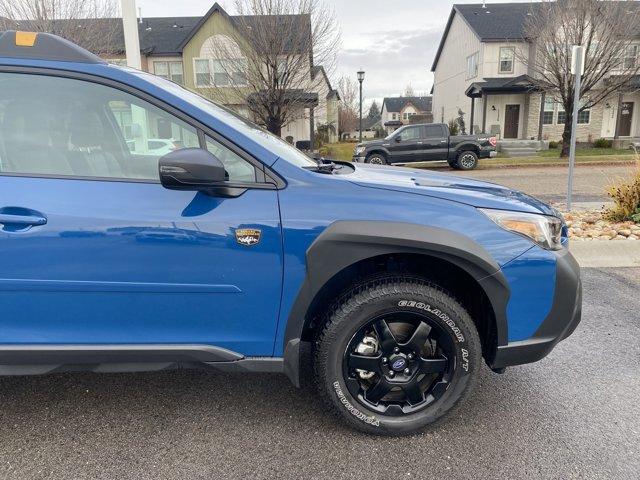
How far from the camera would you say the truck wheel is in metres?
2.27

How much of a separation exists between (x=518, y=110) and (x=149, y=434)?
29642 millimetres

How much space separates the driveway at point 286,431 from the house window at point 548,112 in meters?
27.5

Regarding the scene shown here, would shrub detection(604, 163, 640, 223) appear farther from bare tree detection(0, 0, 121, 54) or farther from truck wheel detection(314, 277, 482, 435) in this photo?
bare tree detection(0, 0, 121, 54)

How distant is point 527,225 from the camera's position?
91.2 inches

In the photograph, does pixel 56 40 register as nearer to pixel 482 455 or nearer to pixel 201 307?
pixel 201 307

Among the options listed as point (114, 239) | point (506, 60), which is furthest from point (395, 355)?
point (506, 60)

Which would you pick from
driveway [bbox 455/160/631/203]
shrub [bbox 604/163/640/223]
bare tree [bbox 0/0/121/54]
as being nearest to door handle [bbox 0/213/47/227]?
shrub [bbox 604/163/640/223]

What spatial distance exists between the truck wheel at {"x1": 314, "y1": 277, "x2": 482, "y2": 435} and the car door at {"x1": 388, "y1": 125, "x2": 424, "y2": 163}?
16.0 m

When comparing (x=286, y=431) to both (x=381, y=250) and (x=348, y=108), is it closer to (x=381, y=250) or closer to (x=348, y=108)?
(x=381, y=250)

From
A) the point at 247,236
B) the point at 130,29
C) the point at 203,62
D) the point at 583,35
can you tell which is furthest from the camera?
the point at 203,62

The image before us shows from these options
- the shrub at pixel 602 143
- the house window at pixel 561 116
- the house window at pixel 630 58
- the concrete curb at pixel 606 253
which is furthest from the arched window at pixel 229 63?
the shrub at pixel 602 143

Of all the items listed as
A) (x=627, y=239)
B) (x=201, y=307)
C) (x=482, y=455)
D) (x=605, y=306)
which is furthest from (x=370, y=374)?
(x=627, y=239)

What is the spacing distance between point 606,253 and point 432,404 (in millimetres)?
4155

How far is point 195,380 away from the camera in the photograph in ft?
9.87
